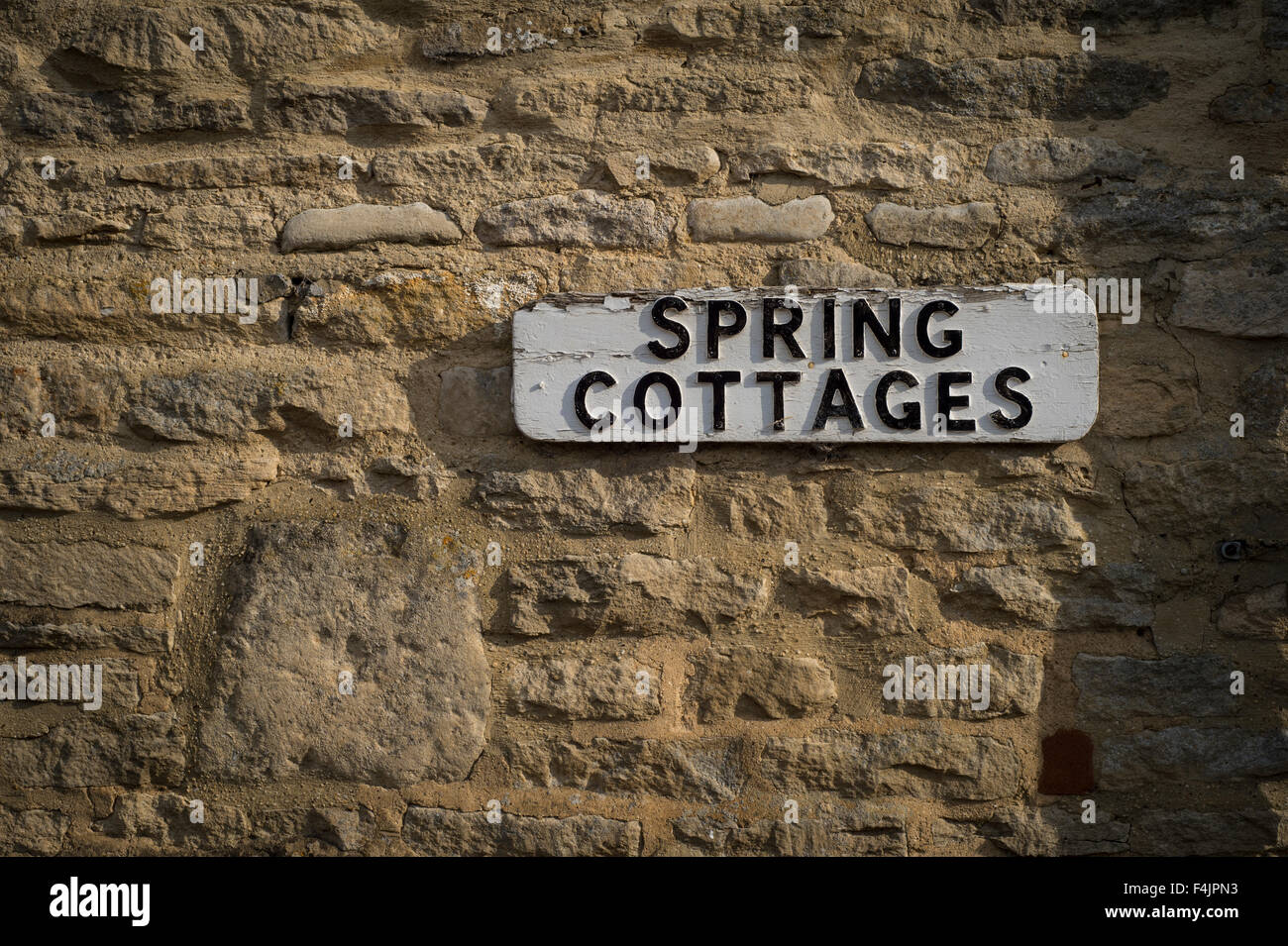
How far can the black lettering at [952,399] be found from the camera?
192 cm

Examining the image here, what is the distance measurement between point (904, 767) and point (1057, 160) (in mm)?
1367

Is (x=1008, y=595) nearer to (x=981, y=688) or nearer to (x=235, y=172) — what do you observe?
(x=981, y=688)

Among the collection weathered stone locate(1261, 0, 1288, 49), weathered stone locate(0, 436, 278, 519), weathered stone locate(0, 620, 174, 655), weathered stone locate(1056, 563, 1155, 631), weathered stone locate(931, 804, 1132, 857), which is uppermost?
weathered stone locate(1261, 0, 1288, 49)

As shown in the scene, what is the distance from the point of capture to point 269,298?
2020 millimetres

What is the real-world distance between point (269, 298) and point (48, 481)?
63 cm

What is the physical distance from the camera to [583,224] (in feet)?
6.63

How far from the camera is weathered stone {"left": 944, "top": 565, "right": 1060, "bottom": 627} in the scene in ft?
6.35

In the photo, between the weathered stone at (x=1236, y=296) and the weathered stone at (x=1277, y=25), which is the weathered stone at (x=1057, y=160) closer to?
the weathered stone at (x=1236, y=296)

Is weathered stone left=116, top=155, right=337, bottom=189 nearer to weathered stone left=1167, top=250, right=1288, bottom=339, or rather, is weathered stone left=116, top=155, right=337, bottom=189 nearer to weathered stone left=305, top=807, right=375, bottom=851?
weathered stone left=305, top=807, right=375, bottom=851

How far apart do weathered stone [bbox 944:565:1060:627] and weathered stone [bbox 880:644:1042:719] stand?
8 centimetres

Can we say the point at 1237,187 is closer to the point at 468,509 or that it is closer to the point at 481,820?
the point at 468,509

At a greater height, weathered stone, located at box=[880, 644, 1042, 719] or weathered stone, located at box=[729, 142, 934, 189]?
weathered stone, located at box=[729, 142, 934, 189]

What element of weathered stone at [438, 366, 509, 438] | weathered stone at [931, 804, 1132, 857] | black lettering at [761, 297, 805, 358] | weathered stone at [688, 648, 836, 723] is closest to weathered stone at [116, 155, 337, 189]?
weathered stone at [438, 366, 509, 438]

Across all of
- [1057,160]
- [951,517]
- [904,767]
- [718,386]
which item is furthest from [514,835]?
[1057,160]
